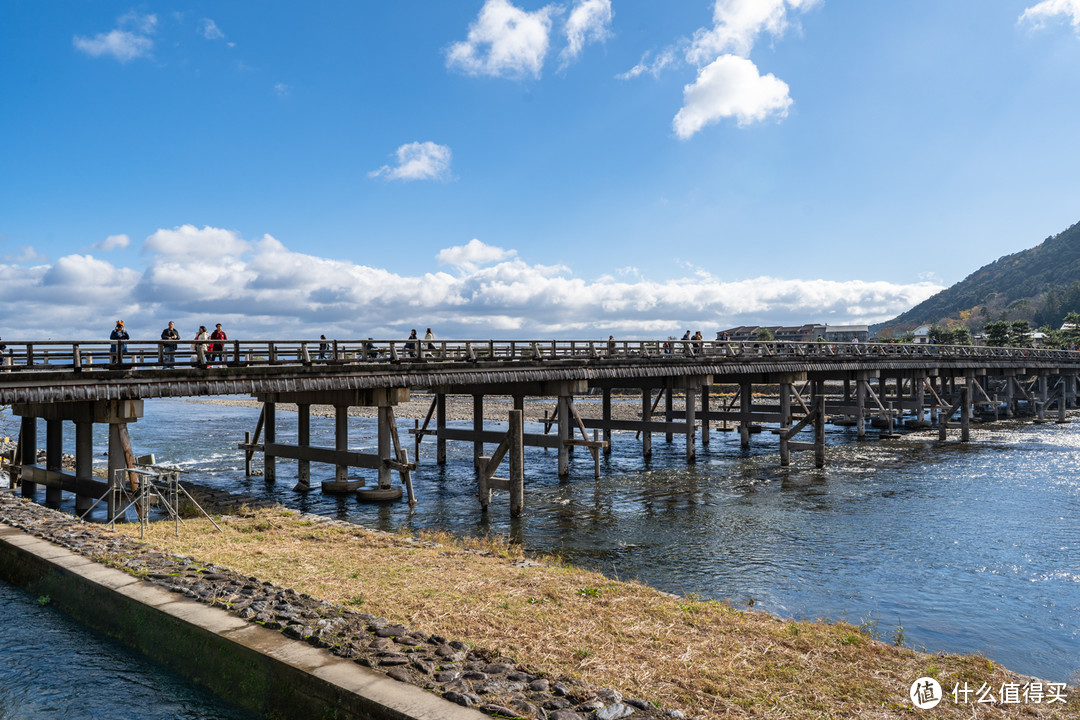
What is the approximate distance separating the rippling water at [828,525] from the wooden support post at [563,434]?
0.75 metres

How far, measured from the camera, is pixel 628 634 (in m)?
9.13

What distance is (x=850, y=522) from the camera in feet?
68.1

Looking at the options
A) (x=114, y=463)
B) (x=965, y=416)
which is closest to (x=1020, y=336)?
(x=965, y=416)

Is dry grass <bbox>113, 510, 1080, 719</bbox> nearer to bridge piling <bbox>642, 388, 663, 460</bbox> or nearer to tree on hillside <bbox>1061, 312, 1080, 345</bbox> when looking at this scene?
bridge piling <bbox>642, 388, 663, 460</bbox>

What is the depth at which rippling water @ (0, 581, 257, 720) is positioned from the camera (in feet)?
25.4

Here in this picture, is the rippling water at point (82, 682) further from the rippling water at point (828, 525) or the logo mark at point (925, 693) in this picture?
the rippling water at point (828, 525)

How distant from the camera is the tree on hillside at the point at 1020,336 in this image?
381 ft

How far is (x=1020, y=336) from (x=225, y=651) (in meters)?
141

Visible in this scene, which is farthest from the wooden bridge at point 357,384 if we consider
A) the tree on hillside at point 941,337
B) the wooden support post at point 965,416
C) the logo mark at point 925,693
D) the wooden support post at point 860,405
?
the tree on hillside at point 941,337

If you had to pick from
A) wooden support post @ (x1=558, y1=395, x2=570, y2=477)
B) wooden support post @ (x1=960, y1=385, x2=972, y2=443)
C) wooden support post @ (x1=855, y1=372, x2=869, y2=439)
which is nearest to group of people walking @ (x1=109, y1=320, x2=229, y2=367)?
wooden support post @ (x1=558, y1=395, x2=570, y2=477)

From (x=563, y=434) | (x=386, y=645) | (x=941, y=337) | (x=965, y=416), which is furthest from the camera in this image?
(x=941, y=337)

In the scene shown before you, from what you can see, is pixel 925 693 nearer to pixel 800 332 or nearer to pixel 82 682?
pixel 82 682

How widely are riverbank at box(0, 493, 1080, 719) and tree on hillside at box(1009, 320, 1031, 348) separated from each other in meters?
129

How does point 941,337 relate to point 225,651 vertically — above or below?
above
